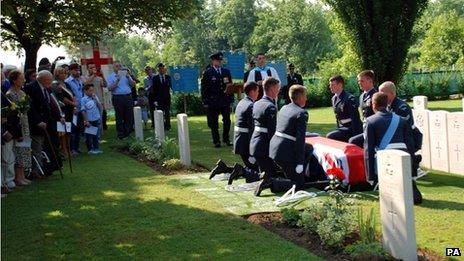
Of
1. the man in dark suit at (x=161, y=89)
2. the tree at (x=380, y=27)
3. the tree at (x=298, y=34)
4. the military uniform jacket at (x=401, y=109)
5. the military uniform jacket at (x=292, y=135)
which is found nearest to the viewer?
the military uniform jacket at (x=292, y=135)

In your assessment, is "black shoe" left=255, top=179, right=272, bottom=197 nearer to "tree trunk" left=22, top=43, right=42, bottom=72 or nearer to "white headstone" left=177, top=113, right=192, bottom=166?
"white headstone" left=177, top=113, right=192, bottom=166

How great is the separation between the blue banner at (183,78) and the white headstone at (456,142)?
12.2m

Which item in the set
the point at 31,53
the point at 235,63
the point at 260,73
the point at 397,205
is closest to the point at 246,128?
the point at 397,205

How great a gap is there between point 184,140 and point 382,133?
Answer: 481 cm

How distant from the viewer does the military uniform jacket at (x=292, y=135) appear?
8539 millimetres

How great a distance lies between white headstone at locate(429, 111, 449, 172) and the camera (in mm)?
10648

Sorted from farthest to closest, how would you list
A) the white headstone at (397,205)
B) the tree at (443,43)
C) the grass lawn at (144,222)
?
the tree at (443,43), the grass lawn at (144,222), the white headstone at (397,205)

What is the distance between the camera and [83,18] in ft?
70.6

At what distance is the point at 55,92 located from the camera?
1307cm

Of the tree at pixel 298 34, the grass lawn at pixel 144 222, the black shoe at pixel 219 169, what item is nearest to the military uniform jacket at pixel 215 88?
the grass lawn at pixel 144 222

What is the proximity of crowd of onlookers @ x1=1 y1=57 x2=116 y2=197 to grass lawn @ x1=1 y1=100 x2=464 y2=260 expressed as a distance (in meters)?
0.43

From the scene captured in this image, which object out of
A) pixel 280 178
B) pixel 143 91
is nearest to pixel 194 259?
pixel 280 178

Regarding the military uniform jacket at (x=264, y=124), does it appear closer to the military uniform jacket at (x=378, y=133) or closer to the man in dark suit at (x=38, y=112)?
the military uniform jacket at (x=378, y=133)

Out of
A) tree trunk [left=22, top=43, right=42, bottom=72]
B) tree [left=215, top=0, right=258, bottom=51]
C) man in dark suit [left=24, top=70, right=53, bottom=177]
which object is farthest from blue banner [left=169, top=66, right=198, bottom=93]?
tree [left=215, top=0, right=258, bottom=51]
